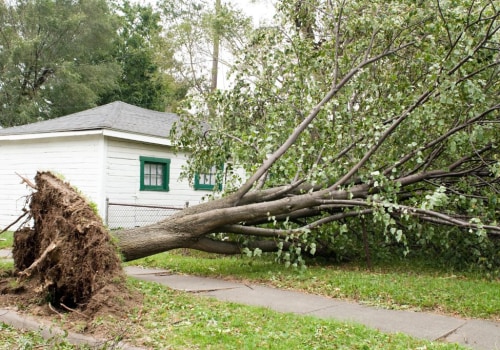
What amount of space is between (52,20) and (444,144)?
25.8 meters

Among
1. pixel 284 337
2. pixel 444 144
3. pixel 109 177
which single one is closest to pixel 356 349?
pixel 284 337

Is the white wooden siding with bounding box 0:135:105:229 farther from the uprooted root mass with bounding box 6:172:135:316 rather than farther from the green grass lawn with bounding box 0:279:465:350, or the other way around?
the green grass lawn with bounding box 0:279:465:350

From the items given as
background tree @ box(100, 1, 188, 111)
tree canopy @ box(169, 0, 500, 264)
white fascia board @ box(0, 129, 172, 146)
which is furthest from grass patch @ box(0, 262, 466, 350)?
background tree @ box(100, 1, 188, 111)

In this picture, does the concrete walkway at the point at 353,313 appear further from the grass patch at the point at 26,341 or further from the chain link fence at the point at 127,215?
the chain link fence at the point at 127,215

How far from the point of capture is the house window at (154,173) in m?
15.1

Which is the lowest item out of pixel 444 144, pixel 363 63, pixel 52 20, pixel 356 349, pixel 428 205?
pixel 356 349

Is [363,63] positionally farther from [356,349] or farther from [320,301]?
[356,349]

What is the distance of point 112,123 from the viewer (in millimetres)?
14008

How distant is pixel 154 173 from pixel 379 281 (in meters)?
10.0

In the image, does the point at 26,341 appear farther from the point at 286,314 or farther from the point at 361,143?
the point at 361,143

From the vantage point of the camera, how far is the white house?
13859 millimetres

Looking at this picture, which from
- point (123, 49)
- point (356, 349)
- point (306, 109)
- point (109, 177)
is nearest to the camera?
point (356, 349)

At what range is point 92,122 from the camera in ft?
46.8

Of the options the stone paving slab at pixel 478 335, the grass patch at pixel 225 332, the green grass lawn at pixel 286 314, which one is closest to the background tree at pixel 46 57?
the green grass lawn at pixel 286 314
